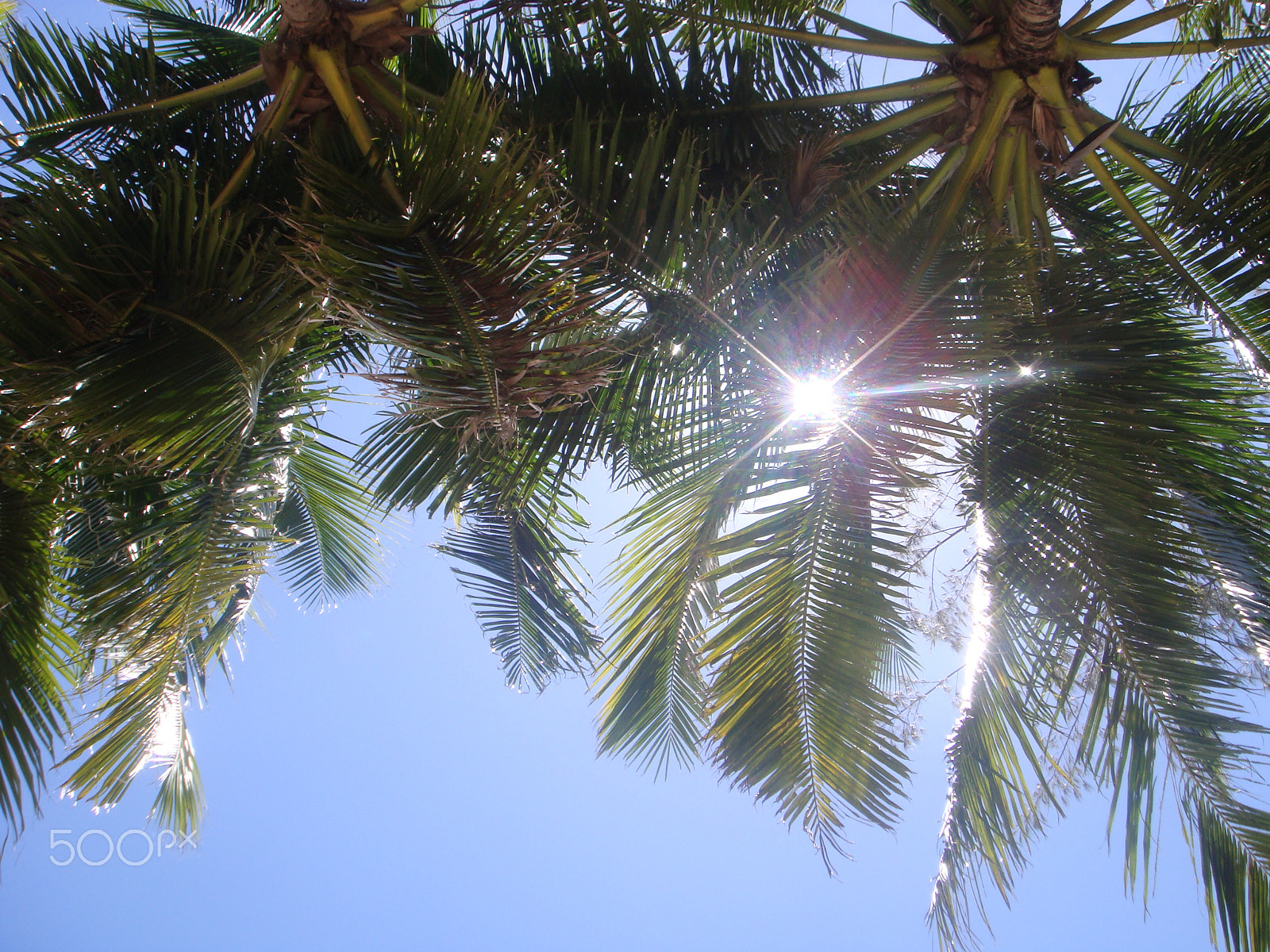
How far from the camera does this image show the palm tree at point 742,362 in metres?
2.14

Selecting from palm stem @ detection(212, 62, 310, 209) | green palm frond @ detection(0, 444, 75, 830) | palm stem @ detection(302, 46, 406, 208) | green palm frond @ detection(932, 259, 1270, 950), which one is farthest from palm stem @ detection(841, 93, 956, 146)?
green palm frond @ detection(0, 444, 75, 830)

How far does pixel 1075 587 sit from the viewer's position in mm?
2658

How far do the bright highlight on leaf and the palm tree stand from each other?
16 mm

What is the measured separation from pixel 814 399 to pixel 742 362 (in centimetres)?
25

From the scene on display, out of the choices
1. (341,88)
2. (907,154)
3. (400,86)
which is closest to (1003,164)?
(907,154)

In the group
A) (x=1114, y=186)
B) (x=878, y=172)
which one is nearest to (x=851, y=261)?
(x=878, y=172)

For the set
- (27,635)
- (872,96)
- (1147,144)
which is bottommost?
(27,635)

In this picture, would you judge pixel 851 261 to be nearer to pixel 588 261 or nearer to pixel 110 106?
pixel 588 261

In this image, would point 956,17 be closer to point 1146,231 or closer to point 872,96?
point 872,96

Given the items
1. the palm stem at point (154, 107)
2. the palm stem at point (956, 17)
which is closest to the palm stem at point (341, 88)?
the palm stem at point (154, 107)

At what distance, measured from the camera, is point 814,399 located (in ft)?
8.40

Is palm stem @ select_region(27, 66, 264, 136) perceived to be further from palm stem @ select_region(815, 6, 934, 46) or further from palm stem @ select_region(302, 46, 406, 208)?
palm stem @ select_region(815, 6, 934, 46)

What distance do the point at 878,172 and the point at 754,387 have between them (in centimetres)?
146

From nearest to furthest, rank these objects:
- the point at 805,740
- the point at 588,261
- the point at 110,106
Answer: the point at 588,261, the point at 805,740, the point at 110,106
